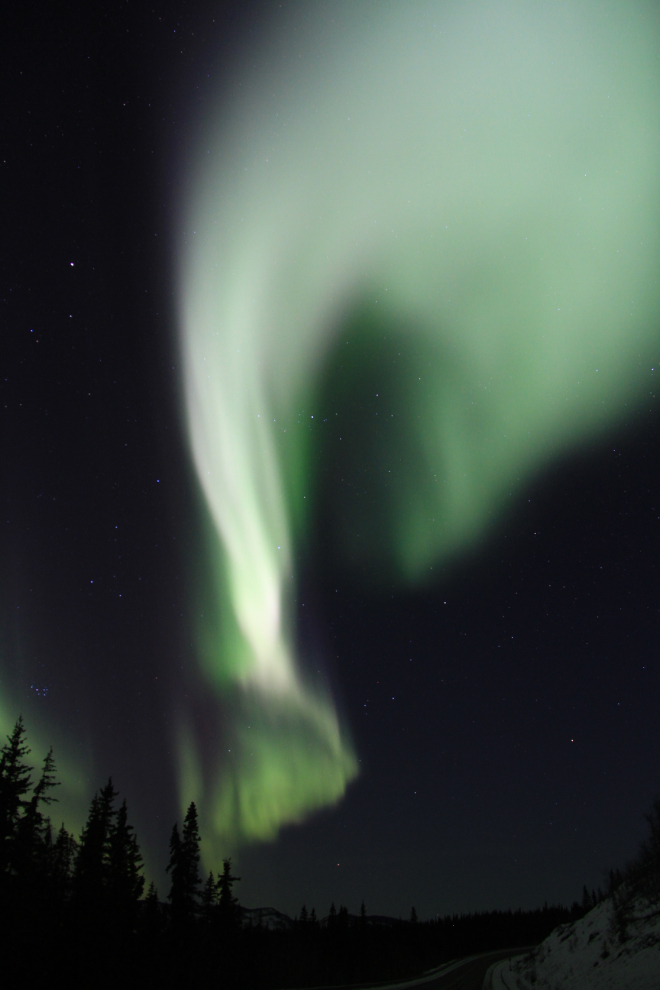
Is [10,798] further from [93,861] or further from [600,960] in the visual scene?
[600,960]

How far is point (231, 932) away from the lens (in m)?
44.6

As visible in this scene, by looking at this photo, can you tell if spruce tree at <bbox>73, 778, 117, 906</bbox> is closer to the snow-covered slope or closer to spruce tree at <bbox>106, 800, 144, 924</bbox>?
spruce tree at <bbox>106, 800, 144, 924</bbox>

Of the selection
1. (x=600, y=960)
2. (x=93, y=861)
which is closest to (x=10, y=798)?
(x=93, y=861)

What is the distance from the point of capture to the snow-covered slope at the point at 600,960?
19156mm

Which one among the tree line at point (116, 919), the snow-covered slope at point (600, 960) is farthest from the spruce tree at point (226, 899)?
the snow-covered slope at point (600, 960)

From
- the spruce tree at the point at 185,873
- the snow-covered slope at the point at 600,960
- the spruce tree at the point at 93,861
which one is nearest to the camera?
the snow-covered slope at the point at 600,960

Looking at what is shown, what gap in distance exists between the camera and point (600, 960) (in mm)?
24422

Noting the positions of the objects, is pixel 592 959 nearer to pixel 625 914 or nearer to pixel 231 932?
pixel 625 914

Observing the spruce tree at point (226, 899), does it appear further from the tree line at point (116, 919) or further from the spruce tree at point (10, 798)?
the spruce tree at point (10, 798)

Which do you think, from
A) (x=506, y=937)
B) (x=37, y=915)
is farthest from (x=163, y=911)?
(x=506, y=937)

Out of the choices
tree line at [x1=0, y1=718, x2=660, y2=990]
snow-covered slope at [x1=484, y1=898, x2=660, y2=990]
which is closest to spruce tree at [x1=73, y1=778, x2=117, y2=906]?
tree line at [x1=0, y1=718, x2=660, y2=990]

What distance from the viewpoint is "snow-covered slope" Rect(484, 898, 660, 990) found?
1916 cm

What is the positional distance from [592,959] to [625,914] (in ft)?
14.5

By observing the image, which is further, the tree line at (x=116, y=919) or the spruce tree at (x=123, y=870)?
the spruce tree at (x=123, y=870)
